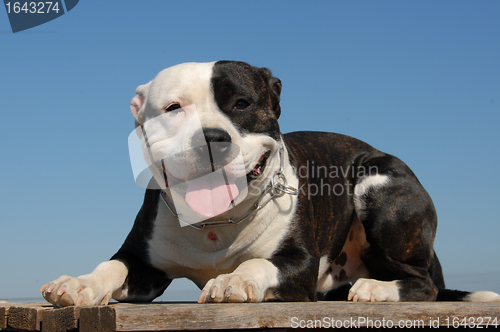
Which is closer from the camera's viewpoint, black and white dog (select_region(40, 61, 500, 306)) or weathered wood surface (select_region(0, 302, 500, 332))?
weathered wood surface (select_region(0, 302, 500, 332))

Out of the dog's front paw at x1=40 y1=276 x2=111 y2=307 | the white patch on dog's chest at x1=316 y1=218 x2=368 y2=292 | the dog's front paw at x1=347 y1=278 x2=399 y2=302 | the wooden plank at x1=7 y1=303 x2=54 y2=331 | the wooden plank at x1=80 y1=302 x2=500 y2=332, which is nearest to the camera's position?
the wooden plank at x1=80 y1=302 x2=500 y2=332

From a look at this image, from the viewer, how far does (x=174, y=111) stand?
11.4 feet

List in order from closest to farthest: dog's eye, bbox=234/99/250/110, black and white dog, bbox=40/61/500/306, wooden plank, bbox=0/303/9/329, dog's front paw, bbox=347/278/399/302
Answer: wooden plank, bbox=0/303/9/329
black and white dog, bbox=40/61/500/306
dog's eye, bbox=234/99/250/110
dog's front paw, bbox=347/278/399/302

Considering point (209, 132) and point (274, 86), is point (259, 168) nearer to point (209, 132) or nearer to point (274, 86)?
point (209, 132)

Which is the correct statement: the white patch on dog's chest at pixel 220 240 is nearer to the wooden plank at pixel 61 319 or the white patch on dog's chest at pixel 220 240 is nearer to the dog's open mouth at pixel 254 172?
the dog's open mouth at pixel 254 172

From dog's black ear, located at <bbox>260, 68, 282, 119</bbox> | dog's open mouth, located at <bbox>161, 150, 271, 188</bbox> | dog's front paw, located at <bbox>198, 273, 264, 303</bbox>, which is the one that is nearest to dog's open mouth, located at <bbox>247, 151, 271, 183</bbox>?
dog's open mouth, located at <bbox>161, 150, 271, 188</bbox>

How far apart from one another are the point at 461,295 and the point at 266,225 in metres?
2.11

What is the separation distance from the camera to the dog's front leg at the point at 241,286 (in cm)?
273

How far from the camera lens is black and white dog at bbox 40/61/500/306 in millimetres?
3199

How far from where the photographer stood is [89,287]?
2998mm

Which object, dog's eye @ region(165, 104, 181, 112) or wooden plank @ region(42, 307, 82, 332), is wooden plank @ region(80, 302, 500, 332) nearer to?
wooden plank @ region(42, 307, 82, 332)

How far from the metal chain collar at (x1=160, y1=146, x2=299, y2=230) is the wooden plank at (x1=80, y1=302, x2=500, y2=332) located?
1.01 metres

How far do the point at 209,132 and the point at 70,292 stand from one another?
1197mm

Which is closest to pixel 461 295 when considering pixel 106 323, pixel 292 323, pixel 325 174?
pixel 325 174
